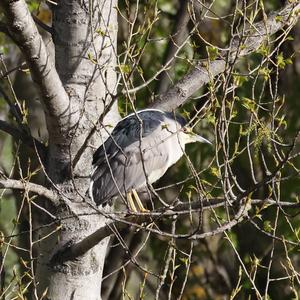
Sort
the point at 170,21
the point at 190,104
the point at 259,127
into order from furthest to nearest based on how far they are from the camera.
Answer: the point at 170,21
the point at 190,104
the point at 259,127

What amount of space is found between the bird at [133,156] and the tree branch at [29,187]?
300 mm

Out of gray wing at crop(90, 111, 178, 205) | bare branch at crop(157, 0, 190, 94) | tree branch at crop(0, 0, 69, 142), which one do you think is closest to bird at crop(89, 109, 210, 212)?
gray wing at crop(90, 111, 178, 205)

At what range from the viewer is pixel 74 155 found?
427 centimetres

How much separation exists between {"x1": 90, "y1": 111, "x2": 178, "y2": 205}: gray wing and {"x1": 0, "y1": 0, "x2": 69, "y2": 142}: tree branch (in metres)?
0.39

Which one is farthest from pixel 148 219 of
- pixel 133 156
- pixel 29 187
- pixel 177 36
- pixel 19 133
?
pixel 177 36

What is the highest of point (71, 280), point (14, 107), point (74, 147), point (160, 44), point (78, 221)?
point (160, 44)

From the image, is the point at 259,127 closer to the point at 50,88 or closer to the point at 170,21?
the point at 50,88

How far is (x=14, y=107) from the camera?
14.6 ft

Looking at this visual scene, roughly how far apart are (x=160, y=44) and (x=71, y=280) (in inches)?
144

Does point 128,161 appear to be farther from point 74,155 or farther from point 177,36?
point 177,36

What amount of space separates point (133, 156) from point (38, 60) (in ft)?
5.14

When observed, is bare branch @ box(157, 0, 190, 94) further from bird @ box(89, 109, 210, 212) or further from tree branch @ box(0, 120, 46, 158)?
tree branch @ box(0, 120, 46, 158)

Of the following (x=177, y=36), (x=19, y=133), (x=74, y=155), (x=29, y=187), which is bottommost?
(x=29, y=187)

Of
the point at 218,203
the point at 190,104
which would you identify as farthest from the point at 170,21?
the point at 218,203
